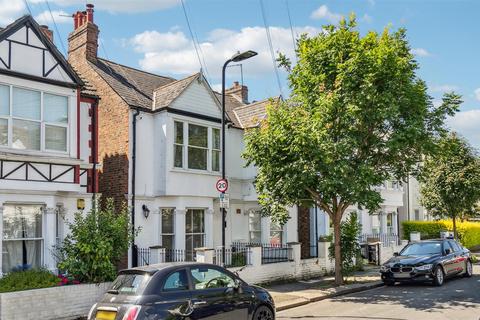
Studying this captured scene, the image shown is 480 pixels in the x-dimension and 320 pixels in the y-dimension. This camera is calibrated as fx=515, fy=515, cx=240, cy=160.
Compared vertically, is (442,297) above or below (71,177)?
below

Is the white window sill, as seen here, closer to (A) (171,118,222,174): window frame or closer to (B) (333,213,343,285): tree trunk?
(A) (171,118,222,174): window frame

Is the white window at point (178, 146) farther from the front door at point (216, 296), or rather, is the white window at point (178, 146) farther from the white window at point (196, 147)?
the front door at point (216, 296)

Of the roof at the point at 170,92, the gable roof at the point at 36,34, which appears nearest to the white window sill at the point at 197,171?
the roof at the point at 170,92

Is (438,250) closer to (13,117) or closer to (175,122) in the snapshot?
(175,122)

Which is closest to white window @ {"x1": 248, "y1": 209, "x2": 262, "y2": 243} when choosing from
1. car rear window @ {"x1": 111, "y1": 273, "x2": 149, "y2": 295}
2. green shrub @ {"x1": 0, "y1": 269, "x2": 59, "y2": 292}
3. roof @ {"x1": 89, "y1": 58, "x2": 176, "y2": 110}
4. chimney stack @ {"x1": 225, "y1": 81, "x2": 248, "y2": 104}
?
roof @ {"x1": 89, "y1": 58, "x2": 176, "y2": 110}

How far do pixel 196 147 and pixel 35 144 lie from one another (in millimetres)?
6080

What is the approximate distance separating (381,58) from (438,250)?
730cm

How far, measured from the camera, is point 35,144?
14.0 m

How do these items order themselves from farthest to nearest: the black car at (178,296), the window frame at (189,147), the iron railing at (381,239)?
the iron railing at (381,239) → the window frame at (189,147) → the black car at (178,296)

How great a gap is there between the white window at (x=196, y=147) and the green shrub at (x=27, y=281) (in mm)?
6736

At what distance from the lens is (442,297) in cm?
1437

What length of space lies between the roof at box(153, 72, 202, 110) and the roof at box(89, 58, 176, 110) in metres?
0.31

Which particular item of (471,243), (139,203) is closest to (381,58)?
(139,203)

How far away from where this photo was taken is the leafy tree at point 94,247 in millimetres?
12680
